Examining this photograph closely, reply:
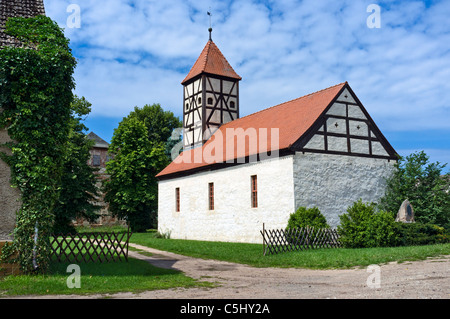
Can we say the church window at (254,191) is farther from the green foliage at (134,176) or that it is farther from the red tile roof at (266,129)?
the green foliage at (134,176)

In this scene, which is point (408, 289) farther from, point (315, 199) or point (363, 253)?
point (315, 199)

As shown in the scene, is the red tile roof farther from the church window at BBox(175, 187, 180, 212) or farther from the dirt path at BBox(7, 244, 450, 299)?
the dirt path at BBox(7, 244, 450, 299)

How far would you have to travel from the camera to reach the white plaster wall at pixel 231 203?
20734 millimetres

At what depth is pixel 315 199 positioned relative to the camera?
66.5 feet

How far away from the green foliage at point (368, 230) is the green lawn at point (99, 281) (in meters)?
8.10

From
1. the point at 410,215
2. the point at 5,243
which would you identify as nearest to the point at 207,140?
the point at 410,215

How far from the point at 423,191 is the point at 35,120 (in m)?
18.0

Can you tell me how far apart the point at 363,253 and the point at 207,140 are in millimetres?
17804

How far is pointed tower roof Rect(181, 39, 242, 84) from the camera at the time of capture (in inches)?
1259

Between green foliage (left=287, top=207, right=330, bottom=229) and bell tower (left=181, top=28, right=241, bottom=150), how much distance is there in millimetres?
13138

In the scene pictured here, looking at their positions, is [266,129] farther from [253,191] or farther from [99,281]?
[99,281]

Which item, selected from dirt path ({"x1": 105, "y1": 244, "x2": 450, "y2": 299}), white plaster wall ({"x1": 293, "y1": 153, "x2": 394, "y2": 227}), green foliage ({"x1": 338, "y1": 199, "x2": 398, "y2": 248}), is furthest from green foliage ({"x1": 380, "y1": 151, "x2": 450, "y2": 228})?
dirt path ({"x1": 105, "y1": 244, "x2": 450, "y2": 299})

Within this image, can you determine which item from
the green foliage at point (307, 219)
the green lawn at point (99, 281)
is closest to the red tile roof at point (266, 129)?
the green foliage at point (307, 219)

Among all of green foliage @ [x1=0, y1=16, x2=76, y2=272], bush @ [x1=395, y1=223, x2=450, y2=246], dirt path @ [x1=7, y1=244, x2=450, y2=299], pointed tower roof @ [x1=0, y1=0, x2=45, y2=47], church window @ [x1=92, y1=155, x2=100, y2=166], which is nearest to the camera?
dirt path @ [x1=7, y1=244, x2=450, y2=299]
